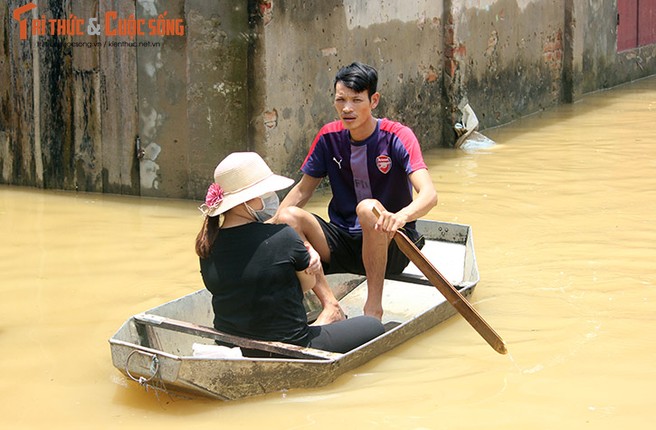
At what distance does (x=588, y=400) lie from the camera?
4.80 m

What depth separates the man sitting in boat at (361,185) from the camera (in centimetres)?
584

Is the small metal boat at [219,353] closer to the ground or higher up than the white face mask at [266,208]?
closer to the ground

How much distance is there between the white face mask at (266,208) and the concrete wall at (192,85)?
363 centimetres

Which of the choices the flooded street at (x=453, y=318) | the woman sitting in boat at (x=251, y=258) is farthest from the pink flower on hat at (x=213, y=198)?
the flooded street at (x=453, y=318)

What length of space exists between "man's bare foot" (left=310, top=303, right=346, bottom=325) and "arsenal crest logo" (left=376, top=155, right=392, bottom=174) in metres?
0.86

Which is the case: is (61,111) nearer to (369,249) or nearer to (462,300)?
(369,249)

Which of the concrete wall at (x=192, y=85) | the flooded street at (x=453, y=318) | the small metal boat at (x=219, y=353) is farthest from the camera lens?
the concrete wall at (x=192, y=85)

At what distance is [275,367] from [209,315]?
109cm

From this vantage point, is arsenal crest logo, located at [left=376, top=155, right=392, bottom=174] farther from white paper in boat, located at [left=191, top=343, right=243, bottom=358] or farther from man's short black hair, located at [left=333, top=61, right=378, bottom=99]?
white paper in boat, located at [left=191, top=343, right=243, bottom=358]

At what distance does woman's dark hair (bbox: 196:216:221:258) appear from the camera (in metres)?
4.87

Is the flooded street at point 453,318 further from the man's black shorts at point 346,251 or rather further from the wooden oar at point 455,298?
the man's black shorts at point 346,251

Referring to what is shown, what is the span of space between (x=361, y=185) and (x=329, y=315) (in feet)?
2.84

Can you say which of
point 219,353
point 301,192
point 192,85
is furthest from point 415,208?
point 192,85

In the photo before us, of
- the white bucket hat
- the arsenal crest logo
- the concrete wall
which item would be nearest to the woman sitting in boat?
the white bucket hat
